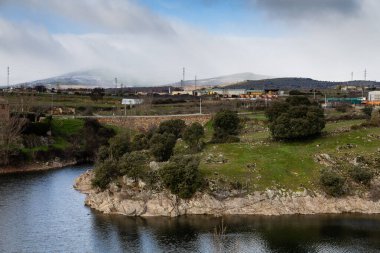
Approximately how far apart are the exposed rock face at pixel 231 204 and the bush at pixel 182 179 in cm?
107

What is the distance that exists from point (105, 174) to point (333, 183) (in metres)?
29.3

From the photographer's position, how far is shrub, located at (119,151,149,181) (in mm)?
67812

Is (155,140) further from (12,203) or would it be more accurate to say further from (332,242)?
(332,242)

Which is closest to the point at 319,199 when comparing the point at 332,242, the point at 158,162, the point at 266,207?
the point at 266,207

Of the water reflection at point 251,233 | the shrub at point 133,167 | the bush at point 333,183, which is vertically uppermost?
the shrub at point 133,167

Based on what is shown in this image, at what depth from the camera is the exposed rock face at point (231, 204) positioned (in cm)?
6425

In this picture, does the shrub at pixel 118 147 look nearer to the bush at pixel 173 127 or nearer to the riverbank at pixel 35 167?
the bush at pixel 173 127

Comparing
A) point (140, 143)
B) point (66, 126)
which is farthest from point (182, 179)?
point (66, 126)

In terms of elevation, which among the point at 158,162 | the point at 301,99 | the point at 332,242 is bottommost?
the point at 332,242

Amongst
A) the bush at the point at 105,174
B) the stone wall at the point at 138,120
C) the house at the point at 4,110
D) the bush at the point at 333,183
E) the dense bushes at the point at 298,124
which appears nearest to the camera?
the bush at the point at 333,183

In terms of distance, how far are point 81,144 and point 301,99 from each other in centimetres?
4880

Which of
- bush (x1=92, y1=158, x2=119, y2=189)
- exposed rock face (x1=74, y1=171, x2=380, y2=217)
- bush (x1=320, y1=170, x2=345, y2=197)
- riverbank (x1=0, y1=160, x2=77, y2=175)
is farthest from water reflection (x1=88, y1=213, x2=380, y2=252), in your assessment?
riverbank (x1=0, y1=160, x2=77, y2=175)

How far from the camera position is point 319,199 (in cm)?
6606

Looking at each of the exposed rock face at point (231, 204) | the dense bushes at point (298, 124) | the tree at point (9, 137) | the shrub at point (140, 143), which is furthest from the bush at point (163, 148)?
the tree at point (9, 137)
